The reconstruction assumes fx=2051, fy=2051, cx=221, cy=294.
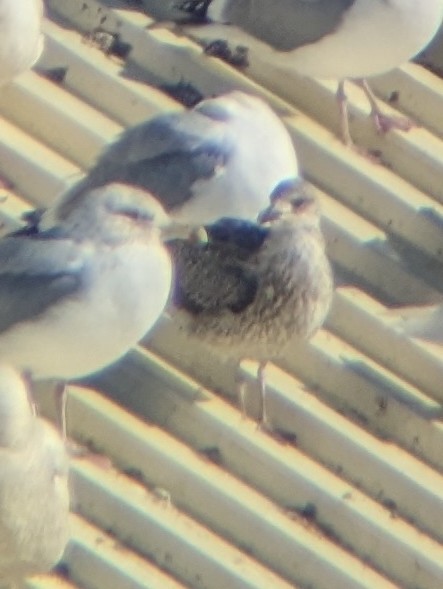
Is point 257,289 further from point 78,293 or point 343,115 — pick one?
→ point 343,115

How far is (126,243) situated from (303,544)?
1.02m

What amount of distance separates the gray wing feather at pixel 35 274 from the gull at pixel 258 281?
536 millimetres

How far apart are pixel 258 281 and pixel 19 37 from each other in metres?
1.05

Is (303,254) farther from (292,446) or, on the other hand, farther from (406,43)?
(406,43)

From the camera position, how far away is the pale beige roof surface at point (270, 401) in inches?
210

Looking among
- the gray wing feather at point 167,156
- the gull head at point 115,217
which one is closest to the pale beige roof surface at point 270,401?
the gray wing feather at point 167,156

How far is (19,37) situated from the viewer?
20.6ft

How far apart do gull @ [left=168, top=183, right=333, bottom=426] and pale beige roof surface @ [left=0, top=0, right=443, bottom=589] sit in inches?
2.9

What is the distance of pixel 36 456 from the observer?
511cm

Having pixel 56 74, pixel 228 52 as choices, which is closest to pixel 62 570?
pixel 56 74

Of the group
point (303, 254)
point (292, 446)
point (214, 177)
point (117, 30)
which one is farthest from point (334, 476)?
point (117, 30)

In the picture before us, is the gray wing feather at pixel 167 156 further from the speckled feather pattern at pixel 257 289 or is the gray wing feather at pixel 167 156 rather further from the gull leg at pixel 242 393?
the gull leg at pixel 242 393

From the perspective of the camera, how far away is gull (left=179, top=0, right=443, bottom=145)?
709cm

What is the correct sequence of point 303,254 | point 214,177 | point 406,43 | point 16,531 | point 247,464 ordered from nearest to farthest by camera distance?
1. point 16,531
2. point 247,464
3. point 303,254
4. point 214,177
5. point 406,43
